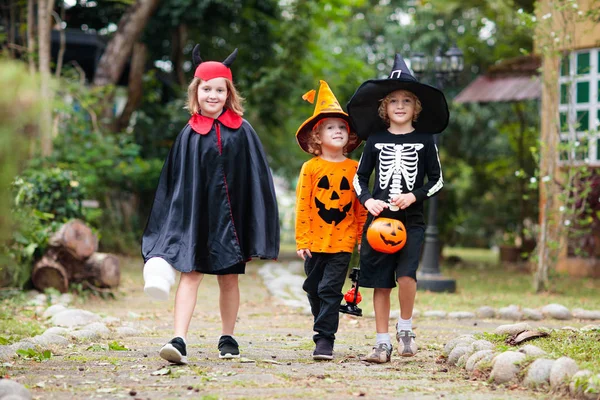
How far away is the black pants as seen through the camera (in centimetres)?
548

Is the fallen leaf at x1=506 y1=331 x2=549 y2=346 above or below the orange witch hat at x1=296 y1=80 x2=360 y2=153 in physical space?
below

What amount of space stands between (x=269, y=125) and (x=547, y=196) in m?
7.98

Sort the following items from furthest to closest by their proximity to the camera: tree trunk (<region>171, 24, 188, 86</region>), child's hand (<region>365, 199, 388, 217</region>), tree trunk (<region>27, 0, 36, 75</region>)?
tree trunk (<region>171, 24, 188, 86</region>)
tree trunk (<region>27, 0, 36, 75</region>)
child's hand (<region>365, 199, 388, 217</region>)

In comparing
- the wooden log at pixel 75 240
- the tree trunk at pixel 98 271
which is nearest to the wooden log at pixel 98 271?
the tree trunk at pixel 98 271

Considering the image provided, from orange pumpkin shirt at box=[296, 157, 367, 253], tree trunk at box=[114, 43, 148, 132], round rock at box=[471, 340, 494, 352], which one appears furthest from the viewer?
tree trunk at box=[114, 43, 148, 132]

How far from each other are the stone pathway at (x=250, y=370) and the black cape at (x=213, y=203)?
640 mm

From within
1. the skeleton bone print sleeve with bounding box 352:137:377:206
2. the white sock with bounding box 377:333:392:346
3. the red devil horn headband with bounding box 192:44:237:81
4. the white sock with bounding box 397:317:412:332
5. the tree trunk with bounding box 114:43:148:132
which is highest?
the tree trunk with bounding box 114:43:148:132

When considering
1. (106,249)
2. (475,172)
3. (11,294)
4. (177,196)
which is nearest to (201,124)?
(177,196)

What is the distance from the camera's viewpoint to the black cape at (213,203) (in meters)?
5.28

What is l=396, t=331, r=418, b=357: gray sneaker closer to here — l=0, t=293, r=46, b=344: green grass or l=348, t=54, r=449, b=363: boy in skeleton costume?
l=348, t=54, r=449, b=363: boy in skeleton costume

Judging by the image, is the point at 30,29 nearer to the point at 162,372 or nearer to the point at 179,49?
the point at 179,49

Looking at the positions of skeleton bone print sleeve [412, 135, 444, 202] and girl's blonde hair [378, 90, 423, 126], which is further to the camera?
girl's blonde hair [378, 90, 423, 126]

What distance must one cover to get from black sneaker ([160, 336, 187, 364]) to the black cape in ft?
1.51

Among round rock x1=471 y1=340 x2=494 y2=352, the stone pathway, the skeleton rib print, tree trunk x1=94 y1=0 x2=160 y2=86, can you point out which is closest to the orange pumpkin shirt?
the skeleton rib print
